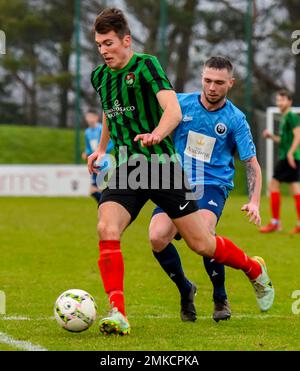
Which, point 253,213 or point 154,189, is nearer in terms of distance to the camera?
point 154,189

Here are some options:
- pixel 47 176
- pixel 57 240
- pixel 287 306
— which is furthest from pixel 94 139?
pixel 287 306

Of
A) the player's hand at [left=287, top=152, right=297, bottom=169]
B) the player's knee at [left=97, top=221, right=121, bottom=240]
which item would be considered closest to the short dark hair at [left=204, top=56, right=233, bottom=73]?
the player's knee at [left=97, top=221, right=121, bottom=240]

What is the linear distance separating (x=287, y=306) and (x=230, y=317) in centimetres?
77

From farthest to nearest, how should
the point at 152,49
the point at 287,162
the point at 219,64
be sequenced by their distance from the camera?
the point at 152,49, the point at 287,162, the point at 219,64

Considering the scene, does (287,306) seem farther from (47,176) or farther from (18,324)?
(47,176)

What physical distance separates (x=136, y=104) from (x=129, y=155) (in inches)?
12.8

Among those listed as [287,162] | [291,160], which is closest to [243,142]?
[291,160]

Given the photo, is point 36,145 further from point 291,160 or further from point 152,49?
point 291,160

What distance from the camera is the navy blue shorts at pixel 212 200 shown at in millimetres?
6127

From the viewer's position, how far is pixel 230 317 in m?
6.14

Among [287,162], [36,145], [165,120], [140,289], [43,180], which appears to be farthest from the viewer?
[36,145]

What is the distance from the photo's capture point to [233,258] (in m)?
5.89

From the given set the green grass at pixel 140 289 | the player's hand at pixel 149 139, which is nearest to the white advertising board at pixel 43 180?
the green grass at pixel 140 289

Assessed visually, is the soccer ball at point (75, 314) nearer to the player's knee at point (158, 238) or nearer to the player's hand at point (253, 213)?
the player's knee at point (158, 238)
